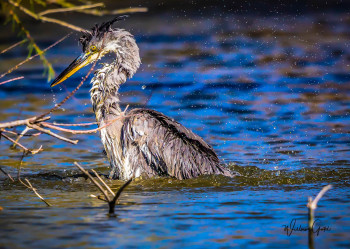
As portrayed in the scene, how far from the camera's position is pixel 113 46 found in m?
8.87

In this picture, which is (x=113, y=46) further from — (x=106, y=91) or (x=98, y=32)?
(x=106, y=91)

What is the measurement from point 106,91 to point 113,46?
0.62m

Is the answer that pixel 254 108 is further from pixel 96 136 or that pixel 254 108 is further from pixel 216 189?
pixel 216 189

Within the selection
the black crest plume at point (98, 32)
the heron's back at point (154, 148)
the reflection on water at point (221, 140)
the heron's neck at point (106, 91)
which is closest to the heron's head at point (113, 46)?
the black crest plume at point (98, 32)

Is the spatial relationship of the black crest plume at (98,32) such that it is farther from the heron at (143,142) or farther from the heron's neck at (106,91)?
the heron's neck at (106,91)

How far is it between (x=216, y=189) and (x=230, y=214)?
1256 mm

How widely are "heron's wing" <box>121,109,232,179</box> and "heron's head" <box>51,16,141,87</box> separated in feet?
2.31

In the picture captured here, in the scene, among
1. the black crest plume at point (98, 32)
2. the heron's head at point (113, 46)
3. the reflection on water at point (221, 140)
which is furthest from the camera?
the black crest plume at point (98, 32)

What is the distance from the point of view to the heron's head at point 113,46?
8.77 m

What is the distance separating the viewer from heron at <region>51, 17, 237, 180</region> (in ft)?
27.6

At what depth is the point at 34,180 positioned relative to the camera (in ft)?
27.8

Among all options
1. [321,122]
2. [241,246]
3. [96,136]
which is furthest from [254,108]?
[241,246]

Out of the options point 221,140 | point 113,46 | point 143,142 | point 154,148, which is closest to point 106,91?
point 113,46

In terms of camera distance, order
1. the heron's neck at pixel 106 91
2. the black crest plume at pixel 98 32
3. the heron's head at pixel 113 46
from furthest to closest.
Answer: the black crest plume at pixel 98 32 < the heron's head at pixel 113 46 < the heron's neck at pixel 106 91
